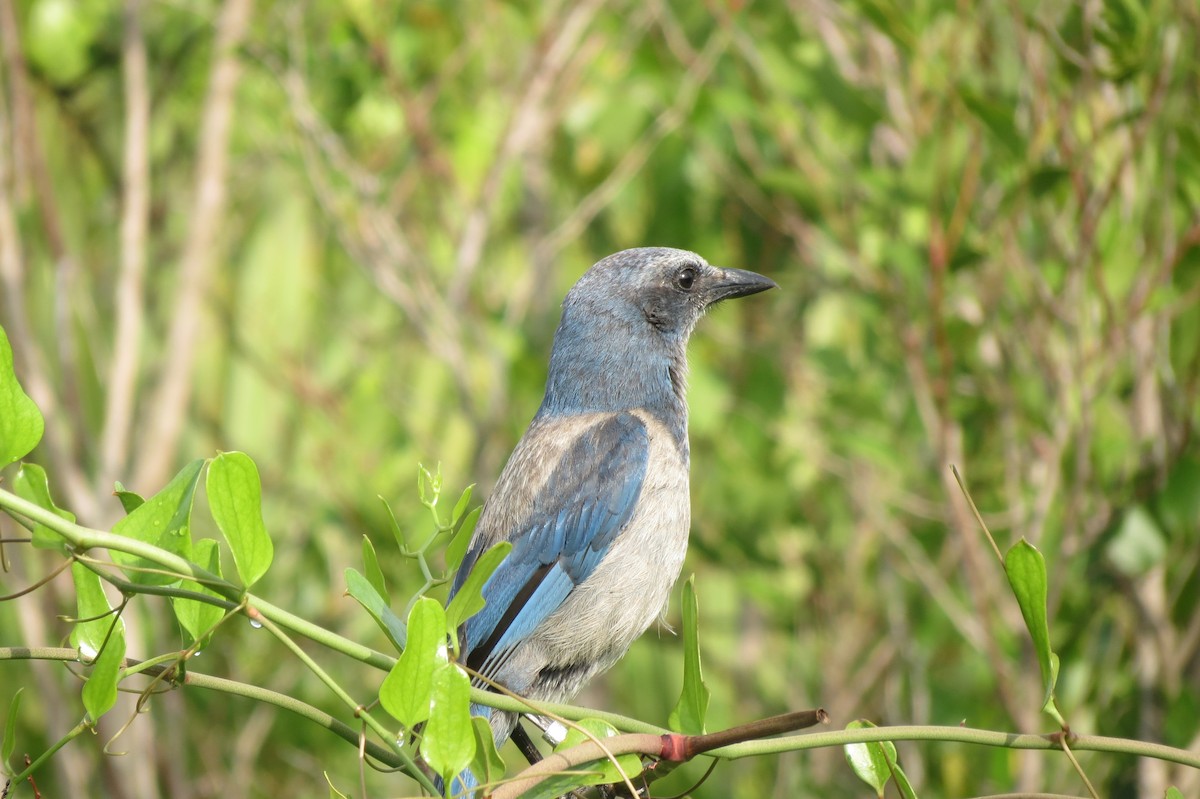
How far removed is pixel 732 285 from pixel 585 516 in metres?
1.03

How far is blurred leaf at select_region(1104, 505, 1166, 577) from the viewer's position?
3.83m

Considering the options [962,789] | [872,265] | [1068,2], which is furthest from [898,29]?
[962,789]

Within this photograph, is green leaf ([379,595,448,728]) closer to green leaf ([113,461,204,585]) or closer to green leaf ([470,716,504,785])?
green leaf ([470,716,504,785])

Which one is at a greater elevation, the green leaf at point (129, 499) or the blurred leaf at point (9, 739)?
the green leaf at point (129, 499)

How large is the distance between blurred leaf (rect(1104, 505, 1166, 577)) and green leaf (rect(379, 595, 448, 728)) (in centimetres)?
269

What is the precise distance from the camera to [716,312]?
5.19m

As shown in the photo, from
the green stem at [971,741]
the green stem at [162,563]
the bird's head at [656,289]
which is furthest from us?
the bird's head at [656,289]

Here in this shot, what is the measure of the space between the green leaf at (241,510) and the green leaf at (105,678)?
0.19 metres

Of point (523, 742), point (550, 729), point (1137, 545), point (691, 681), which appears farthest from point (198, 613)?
point (1137, 545)

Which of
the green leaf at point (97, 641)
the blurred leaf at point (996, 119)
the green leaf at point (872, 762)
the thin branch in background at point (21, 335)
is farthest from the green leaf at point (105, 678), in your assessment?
the thin branch in background at point (21, 335)

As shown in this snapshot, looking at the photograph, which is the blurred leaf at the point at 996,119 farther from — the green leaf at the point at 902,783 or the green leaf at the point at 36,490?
the green leaf at the point at 36,490

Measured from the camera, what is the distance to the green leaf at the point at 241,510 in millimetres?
1709

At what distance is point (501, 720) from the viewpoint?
10.7ft

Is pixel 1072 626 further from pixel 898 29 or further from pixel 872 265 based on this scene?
pixel 898 29
